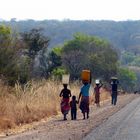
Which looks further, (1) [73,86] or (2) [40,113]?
(1) [73,86]

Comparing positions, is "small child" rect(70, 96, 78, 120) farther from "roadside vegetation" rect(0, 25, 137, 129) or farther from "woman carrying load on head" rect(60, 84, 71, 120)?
"roadside vegetation" rect(0, 25, 137, 129)

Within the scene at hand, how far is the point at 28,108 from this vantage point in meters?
25.1

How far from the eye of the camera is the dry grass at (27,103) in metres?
22.8

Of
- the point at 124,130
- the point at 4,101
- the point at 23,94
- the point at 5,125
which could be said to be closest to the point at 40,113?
the point at 23,94

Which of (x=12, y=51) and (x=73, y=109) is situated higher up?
(x=12, y=51)

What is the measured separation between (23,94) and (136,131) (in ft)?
31.6

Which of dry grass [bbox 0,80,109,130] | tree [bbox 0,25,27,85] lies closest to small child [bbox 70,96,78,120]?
dry grass [bbox 0,80,109,130]

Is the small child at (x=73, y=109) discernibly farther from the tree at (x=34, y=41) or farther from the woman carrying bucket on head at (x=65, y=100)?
the tree at (x=34, y=41)

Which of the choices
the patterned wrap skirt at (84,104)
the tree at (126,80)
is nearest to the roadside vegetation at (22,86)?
the patterned wrap skirt at (84,104)

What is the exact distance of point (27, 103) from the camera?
2588 centimetres

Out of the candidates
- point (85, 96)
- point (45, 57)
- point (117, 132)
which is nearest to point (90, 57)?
point (45, 57)

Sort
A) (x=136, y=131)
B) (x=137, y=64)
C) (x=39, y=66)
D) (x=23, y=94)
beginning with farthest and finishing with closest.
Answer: (x=137, y=64) < (x=39, y=66) < (x=23, y=94) < (x=136, y=131)

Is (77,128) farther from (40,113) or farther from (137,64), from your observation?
(137,64)

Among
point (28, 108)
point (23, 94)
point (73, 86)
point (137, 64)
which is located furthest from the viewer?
point (137, 64)
